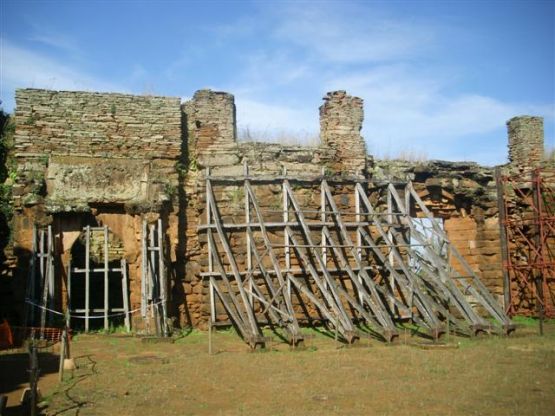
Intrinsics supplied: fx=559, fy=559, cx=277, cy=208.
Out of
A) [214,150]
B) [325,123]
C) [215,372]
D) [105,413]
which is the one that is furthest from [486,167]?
[105,413]

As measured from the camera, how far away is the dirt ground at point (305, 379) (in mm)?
6297

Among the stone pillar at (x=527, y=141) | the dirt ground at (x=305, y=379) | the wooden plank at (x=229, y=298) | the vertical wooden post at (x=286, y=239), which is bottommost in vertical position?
the dirt ground at (x=305, y=379)

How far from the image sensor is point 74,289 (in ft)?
47.3

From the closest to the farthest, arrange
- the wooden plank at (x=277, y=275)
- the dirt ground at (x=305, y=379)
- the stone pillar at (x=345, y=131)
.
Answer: the dirt ground at (x=305, y=379) → the wooden plank at (x=277, y=275) → the stone pillar at (x=345, y=131)

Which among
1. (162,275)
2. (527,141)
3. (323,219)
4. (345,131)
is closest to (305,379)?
(162,275)

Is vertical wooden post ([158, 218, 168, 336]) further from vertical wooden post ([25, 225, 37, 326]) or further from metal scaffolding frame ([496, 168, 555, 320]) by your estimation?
metal scaffolding frame ([496, 168, 555, 320])

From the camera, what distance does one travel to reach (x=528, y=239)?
15.1m

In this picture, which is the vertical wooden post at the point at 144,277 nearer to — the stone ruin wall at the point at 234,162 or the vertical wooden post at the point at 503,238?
the stone ruin wall at the point at 234,162

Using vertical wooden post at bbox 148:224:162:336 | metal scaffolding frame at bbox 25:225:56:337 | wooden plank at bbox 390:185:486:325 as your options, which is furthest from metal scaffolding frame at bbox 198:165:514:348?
metal scaffolding frame at bbox 25:225:56:337

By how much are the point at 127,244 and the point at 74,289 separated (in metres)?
3.56

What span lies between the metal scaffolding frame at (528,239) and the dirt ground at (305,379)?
4.12 m

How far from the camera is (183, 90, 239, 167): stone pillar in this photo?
42.5ft

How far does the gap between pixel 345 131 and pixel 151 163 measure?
4842 millimetres

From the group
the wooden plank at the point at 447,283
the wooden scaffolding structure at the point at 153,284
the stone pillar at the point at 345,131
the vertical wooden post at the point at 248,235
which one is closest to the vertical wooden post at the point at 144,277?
the wooden scaffolding structure at the point at 153,284
